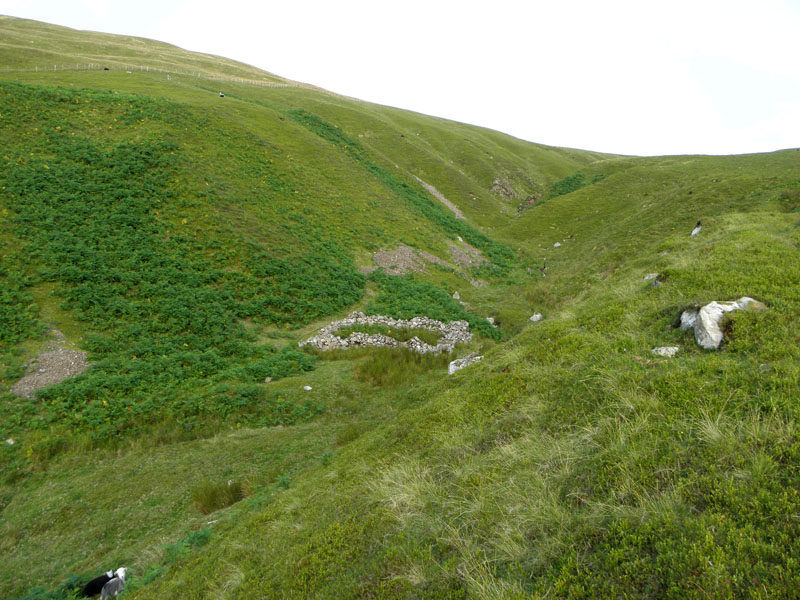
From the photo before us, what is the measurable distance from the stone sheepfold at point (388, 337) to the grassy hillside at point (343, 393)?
1111 mm

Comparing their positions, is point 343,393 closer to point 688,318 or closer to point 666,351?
point 666,351

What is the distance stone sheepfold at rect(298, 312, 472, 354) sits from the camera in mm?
21469

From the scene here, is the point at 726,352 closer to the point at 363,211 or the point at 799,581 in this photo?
the point at 799,581

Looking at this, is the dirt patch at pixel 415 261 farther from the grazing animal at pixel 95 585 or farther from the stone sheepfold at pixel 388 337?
the grazing animal at pixel 95 585

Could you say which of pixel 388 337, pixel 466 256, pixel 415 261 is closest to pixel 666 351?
pixel 388 337

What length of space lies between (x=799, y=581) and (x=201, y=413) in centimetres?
1721

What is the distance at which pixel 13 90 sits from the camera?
103 ft

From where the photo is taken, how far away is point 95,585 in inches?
328

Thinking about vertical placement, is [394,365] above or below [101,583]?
above

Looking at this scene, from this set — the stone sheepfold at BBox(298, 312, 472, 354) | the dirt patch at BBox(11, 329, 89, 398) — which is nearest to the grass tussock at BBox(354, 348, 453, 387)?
the stone sheepfold at BBox(298, 312, 472, 354)

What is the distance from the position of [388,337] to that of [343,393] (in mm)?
5892

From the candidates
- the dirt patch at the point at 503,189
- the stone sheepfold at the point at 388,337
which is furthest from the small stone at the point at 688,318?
the dirt patch at the point at 503,189

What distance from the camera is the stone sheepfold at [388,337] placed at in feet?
70.4

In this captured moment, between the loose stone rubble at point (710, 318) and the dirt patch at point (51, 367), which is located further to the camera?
the dirt patch at point (51, 367)
